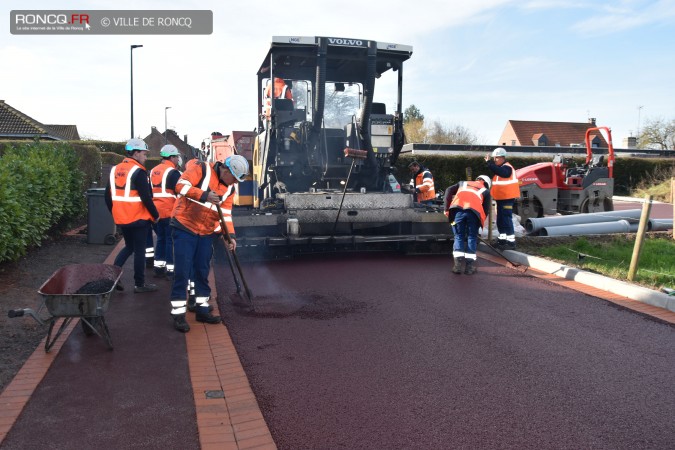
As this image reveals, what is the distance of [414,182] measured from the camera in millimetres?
12227

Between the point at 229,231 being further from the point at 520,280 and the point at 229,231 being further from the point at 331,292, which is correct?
the point at 520,280

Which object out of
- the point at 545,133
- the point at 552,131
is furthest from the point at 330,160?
the point at 552,131

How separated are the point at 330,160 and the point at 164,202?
3120 millimetres

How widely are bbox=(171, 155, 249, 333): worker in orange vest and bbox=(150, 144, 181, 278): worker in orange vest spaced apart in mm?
2002

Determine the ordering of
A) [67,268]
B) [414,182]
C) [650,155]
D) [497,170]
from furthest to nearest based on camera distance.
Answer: [650,155]
[414,182]
[497,170]
[67,268]

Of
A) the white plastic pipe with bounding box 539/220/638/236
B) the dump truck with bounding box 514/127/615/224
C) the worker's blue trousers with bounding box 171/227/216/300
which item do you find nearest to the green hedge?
the worker's blue trousers with bounding box 171/227/216/300

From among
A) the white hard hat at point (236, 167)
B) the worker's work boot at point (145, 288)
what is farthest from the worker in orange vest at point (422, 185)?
the white hard hat at point (236, 167)

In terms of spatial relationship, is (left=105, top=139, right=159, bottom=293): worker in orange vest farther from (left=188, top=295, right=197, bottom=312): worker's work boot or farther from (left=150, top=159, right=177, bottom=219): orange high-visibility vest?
(left=188, top=295, right=197, bottom=312): worker's work boot

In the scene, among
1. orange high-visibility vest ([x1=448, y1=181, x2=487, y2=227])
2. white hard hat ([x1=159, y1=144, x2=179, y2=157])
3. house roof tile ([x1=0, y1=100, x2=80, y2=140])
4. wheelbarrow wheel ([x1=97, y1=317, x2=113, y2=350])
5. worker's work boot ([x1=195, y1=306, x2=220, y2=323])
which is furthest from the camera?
house roof tile ([x1=0, y1=100, x2=80, y2=140])

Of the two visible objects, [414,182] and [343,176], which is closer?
[343,176]

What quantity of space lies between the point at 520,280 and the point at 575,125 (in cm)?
5775

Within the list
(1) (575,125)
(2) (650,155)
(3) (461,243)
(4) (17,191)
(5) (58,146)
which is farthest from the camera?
(1) (575,125)

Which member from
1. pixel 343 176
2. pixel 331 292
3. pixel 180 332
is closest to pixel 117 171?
pixel 180 332

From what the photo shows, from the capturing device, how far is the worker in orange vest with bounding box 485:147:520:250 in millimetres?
9758
